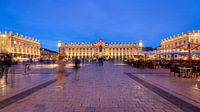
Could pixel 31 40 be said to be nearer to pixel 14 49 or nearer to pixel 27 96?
pixel 14 49

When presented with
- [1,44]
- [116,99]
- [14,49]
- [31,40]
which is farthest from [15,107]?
[31,40]

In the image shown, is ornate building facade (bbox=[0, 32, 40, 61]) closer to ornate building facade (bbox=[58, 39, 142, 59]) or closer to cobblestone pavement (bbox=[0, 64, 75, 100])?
ornate building facade (bbox=[58, 39, 142, 59])

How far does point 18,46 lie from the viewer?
101 meters

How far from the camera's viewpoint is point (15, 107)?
635 centimetres

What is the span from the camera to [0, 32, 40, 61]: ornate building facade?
87.4m

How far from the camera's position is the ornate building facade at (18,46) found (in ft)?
287

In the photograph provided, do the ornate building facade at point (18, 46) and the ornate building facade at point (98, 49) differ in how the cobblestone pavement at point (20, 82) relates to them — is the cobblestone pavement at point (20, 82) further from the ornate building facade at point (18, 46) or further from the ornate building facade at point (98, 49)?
the ornate building facade at point (98, 49)

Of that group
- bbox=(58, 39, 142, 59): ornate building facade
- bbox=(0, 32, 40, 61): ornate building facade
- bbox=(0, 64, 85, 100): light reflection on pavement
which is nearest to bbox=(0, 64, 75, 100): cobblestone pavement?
bbox=(0, 64, 85, 100): light reflection on pavement

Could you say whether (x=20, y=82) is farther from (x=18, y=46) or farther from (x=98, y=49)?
(x=98, y=49)

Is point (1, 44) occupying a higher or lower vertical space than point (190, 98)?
higher

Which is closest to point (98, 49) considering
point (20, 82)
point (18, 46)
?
point (18, 46)

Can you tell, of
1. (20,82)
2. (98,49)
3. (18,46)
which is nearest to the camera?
(20,82)

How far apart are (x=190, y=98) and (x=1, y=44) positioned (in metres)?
92.3

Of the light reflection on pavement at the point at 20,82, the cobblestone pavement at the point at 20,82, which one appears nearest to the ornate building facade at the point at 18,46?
the light reflection on pavement at the point at 20,82
